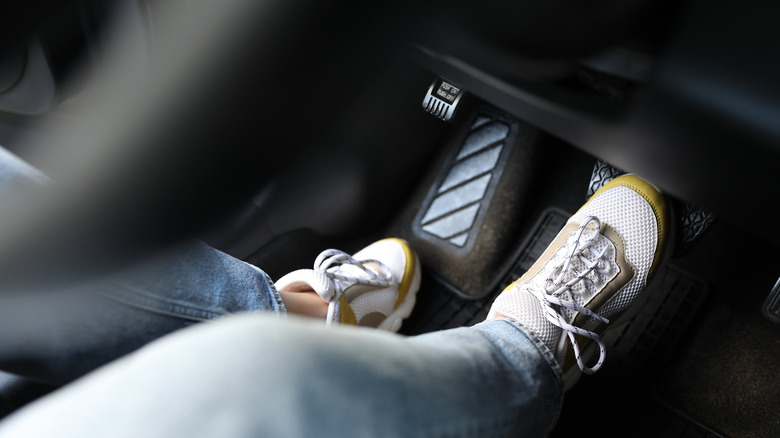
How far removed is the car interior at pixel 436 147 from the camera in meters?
0.50

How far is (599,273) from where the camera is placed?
749 millimetres

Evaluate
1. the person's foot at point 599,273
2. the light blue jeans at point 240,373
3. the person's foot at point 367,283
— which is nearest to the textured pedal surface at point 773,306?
the person's foot at point 599,273

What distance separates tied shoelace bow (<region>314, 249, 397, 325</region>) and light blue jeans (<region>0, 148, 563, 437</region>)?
0.54ft

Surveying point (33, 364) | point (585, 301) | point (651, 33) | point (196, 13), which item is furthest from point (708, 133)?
point (33, 364)

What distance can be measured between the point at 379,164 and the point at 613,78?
0.41 meters

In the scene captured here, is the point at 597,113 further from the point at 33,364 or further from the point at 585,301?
the point at 33,364

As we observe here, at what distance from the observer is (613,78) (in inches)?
23.1

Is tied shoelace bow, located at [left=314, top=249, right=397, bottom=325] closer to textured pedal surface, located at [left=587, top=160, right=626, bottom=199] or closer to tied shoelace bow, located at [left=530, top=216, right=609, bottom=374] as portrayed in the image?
tied shoelace bow, located at [left=530, top=216, right=609, bottom=374]

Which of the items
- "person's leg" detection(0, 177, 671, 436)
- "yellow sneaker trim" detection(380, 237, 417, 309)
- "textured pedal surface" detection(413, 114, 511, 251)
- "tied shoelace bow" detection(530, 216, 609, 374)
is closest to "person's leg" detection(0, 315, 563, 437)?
"person's leg" detection(0, 177, 671, 436)

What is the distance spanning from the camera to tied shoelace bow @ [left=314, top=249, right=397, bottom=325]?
727 mm

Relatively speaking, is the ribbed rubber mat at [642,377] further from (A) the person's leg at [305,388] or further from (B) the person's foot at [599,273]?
(A) the person's leg at [305,388]

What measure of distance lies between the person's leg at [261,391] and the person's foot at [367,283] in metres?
0.32

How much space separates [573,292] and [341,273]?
0.30 m

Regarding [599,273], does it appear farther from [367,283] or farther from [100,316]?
[100,316]
